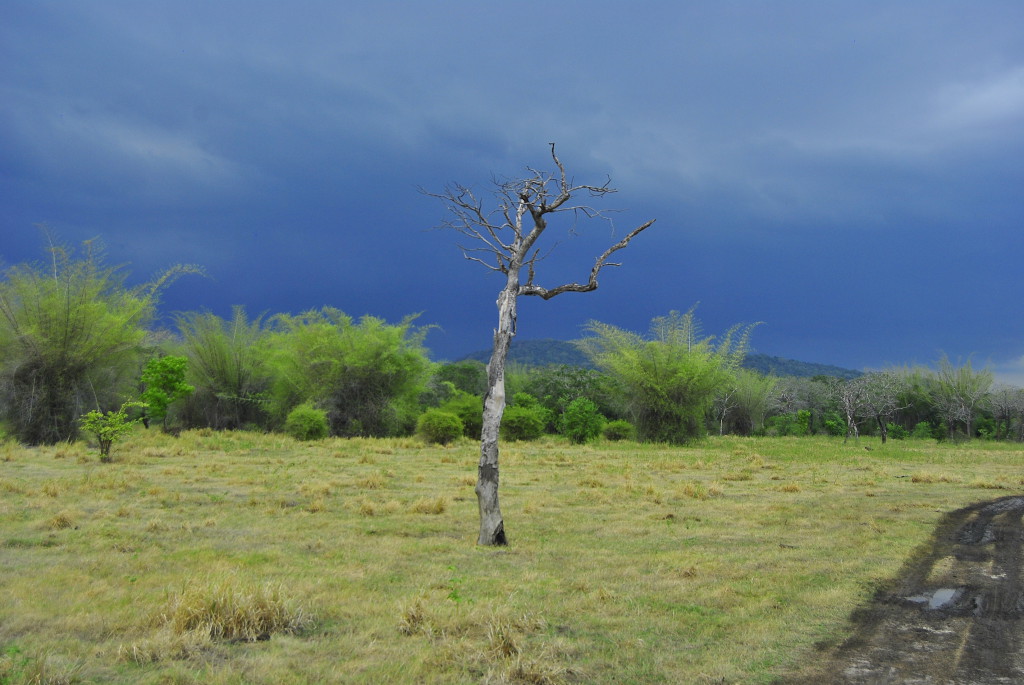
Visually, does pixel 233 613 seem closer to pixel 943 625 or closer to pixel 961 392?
pixel 943 625

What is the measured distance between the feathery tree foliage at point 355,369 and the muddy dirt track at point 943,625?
2855 centimetres

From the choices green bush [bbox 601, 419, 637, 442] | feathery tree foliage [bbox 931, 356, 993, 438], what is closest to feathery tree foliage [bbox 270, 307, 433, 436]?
green bush [bbox 601, 419, 637, 442]

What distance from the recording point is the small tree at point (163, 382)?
31.5 m

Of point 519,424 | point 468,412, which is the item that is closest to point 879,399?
point 519,424

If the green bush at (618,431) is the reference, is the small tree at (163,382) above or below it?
above

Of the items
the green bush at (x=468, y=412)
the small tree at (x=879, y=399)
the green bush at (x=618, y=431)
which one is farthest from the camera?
the small tree at (x=879, y=399)

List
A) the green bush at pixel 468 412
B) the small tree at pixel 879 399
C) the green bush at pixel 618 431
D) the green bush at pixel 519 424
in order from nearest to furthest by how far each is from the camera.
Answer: the green bush at pixel 468 412, the green bush at pixel 519 424, the green bush at pixel 618 431, the small tree at pixel 879 399

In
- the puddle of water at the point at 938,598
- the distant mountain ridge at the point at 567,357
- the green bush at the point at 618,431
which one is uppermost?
the distant mountain ridge at the point at 567,357

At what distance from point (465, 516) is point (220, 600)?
6341 millimetres

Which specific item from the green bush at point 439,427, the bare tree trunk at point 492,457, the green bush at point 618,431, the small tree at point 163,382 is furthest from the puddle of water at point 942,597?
the small tree at point 163,382

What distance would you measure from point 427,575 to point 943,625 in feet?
16.5

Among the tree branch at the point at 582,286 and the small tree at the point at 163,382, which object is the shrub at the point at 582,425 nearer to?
the small tree at the point at 163,382

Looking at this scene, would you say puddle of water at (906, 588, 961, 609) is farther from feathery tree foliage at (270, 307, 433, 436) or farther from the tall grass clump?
feathery tree foliage at (270, 307, 433, 436)

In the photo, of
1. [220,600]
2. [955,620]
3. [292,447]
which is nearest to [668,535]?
[955,620]
